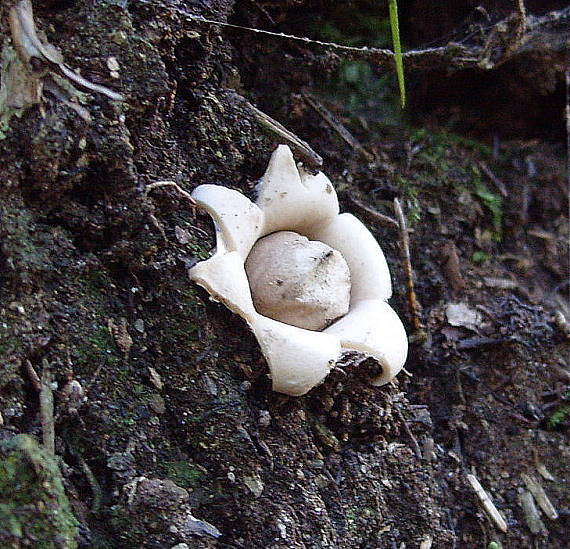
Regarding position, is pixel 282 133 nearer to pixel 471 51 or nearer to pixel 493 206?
pixel 471 51

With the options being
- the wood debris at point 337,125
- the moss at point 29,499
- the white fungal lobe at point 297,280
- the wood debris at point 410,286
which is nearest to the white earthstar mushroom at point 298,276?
the white fungal lobe at point 297,280

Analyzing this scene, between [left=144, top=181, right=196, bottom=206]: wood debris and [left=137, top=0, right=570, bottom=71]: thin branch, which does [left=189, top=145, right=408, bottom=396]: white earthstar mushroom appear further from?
[left=137, top=0, right=570, bottom=71]: thin branch

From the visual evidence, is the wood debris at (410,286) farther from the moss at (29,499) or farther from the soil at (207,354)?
the moss at (29,499)

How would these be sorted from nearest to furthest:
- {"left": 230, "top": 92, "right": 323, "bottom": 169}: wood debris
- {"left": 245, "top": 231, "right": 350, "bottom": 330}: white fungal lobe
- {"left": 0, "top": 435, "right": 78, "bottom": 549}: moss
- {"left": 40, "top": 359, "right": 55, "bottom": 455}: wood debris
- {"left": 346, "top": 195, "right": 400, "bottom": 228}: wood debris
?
1. {"left": 0, "top": 435, "right": 78, "bottom": 549}: moss
2. {"left": 40, "top": 359, "right": 55, "bottom": 455}: wood debris
3. {"left": 245, "top": 231, "right": 350, "bottom": 330}: white fungal lobe
4. {"left": 230, "top": 92, "right": 323, "bottom": 169}: wood debris
5. {"left": 346, "top": 195, "right": 400, "bottom": 228}: wood debris

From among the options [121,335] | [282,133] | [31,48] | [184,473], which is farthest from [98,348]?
[282,133]

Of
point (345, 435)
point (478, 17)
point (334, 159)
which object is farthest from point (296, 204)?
Answer: point (478, 17)

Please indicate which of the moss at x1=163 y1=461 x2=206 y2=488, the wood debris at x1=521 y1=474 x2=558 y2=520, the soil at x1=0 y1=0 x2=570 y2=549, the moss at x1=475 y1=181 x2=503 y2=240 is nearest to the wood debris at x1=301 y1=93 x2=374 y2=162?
the soil at x1=0 y1=0 x2=570 y2=549

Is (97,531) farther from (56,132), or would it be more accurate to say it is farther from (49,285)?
(56,132)
